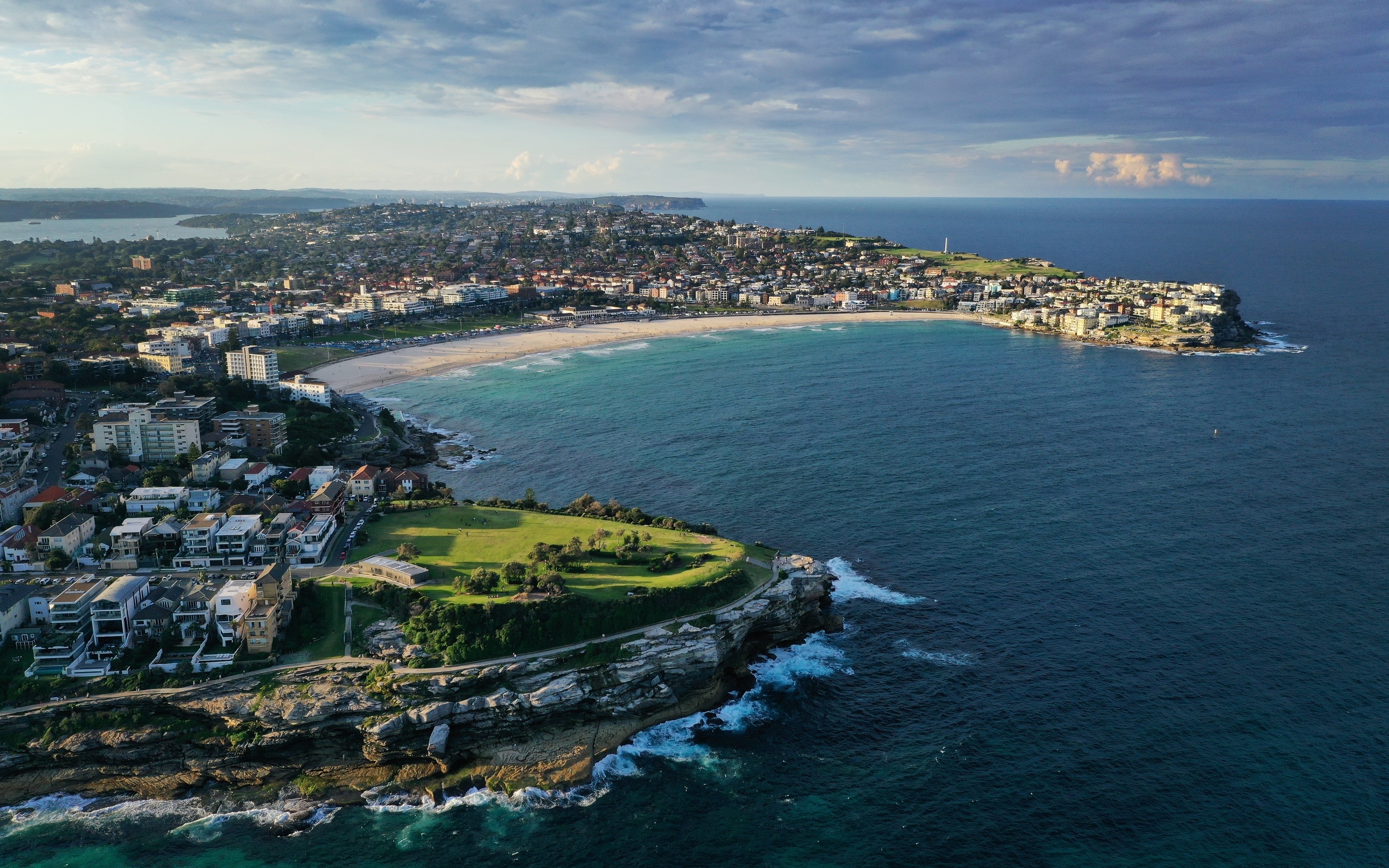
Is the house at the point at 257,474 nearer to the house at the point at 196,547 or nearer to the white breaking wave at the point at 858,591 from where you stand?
the house at the point at 196,547

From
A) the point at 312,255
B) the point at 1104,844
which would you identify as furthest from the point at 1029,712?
the point at 312,255

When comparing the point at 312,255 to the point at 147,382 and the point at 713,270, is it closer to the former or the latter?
the point at 713,270

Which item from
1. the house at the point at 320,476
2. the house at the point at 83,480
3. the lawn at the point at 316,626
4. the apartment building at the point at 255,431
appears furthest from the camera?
the apartment building at the point at 255,431

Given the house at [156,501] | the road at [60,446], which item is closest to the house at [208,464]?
the house at [156,501]

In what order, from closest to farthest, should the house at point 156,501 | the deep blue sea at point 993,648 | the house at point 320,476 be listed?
1. the deep blue sea at point 993,648
2. the house at point 156,501
3. the house at point 320,476

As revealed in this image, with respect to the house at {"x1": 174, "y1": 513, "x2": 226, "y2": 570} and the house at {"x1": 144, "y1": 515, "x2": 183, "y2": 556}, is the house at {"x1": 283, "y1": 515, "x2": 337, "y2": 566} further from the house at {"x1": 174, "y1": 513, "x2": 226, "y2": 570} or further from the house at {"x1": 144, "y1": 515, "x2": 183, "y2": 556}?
the house at {"x1": 144, "y1": 515, "x2": 183, "y2": 556}

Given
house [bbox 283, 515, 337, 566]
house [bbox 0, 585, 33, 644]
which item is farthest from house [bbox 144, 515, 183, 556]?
house [bbox 0, 585, 33, 644]
